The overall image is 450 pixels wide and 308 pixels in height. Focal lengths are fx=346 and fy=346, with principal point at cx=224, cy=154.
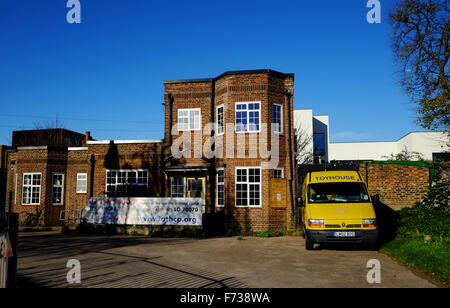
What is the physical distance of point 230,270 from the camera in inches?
308

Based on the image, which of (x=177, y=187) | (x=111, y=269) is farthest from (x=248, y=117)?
(x=111, y=269)

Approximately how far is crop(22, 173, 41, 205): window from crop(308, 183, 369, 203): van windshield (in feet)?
57.9

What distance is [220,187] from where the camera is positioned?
17266 mm

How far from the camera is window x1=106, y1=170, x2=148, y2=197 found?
1873 centimetres

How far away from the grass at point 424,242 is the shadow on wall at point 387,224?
0.32 metres

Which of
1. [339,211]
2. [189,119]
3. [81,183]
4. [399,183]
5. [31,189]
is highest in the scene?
[189,119]

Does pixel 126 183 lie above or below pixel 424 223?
above

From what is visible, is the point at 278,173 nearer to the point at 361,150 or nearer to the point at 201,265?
the point at 201,265

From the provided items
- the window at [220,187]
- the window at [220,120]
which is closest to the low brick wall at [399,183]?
the window at [220,187]

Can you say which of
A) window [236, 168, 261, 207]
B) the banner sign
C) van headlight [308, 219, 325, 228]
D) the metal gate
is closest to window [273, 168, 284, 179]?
window [236, 168, 261, 207]

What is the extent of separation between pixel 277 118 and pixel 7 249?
14.1 metres

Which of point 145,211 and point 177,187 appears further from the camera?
point 177,187

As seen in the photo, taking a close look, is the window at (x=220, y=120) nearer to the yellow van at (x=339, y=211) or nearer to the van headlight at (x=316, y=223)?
the yellow van at (x=339, y=211)
